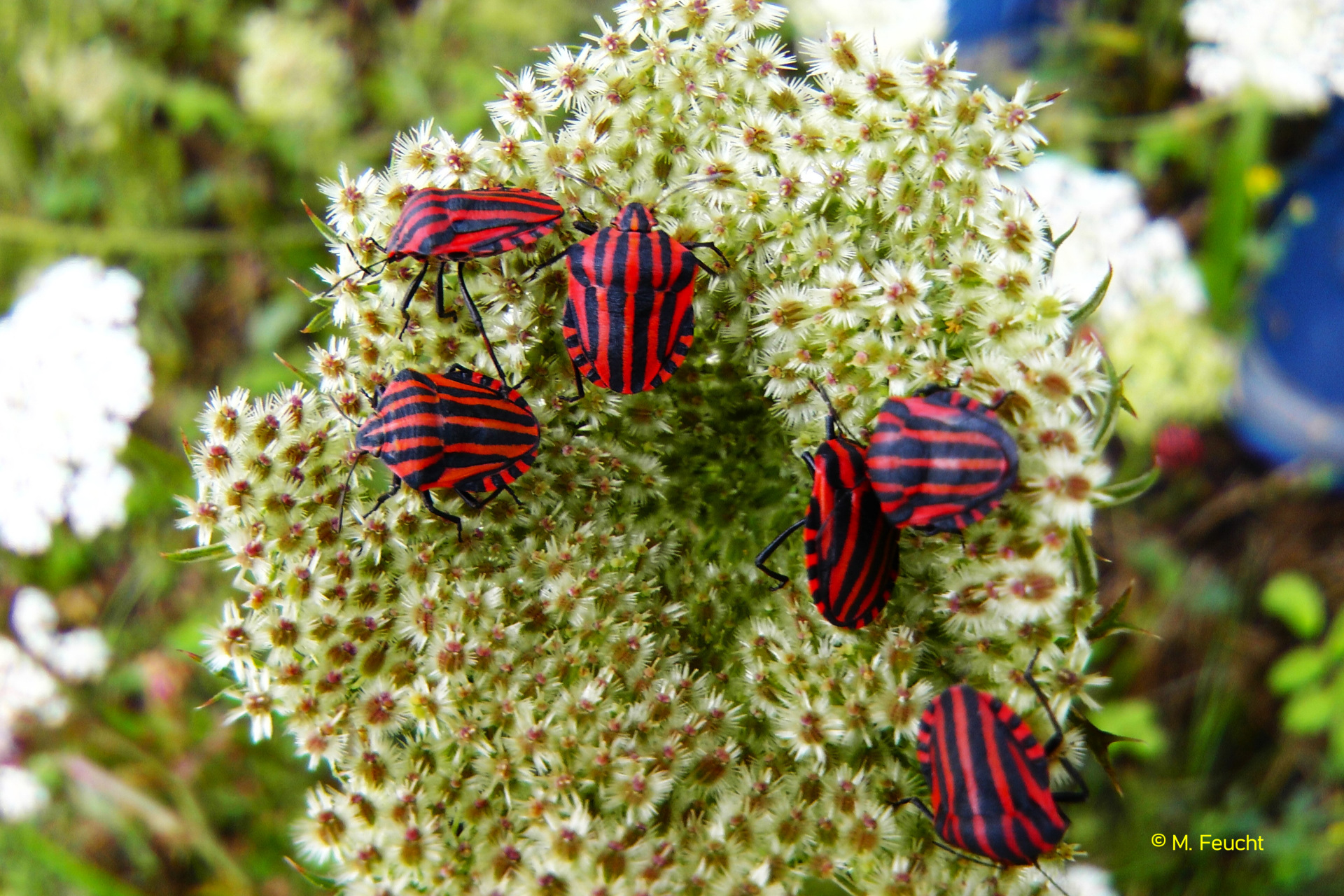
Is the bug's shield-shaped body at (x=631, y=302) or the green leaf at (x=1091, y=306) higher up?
the green leaf at (x=1091, y=306)

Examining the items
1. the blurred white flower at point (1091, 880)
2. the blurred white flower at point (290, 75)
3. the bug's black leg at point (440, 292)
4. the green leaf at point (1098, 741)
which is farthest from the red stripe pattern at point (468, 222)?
the blurred white flower at point (1091, 880)

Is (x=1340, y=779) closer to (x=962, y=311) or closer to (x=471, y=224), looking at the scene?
(x=962, y=311)

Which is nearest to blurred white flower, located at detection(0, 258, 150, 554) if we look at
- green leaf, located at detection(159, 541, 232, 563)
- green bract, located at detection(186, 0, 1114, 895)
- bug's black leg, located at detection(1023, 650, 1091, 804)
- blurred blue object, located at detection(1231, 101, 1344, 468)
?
green leaf, located at detection(159, 541, 232, 563)

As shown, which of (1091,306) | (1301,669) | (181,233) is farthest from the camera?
(181,233)

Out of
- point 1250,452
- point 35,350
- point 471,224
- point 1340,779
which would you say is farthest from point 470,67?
point 1340,779

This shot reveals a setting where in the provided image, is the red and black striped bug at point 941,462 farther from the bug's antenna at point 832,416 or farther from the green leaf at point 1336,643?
the green leaf at point 1336,643

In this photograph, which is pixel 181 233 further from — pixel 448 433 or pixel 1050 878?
pixel 1050 878

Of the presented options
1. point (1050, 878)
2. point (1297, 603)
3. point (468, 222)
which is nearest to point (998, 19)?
point (1297, 603)

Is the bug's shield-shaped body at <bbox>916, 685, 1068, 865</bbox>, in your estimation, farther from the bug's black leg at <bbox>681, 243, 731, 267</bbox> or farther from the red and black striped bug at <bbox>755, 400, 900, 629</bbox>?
the bug's black leg at <bbox>681, 243, 731, 267</bbox>
